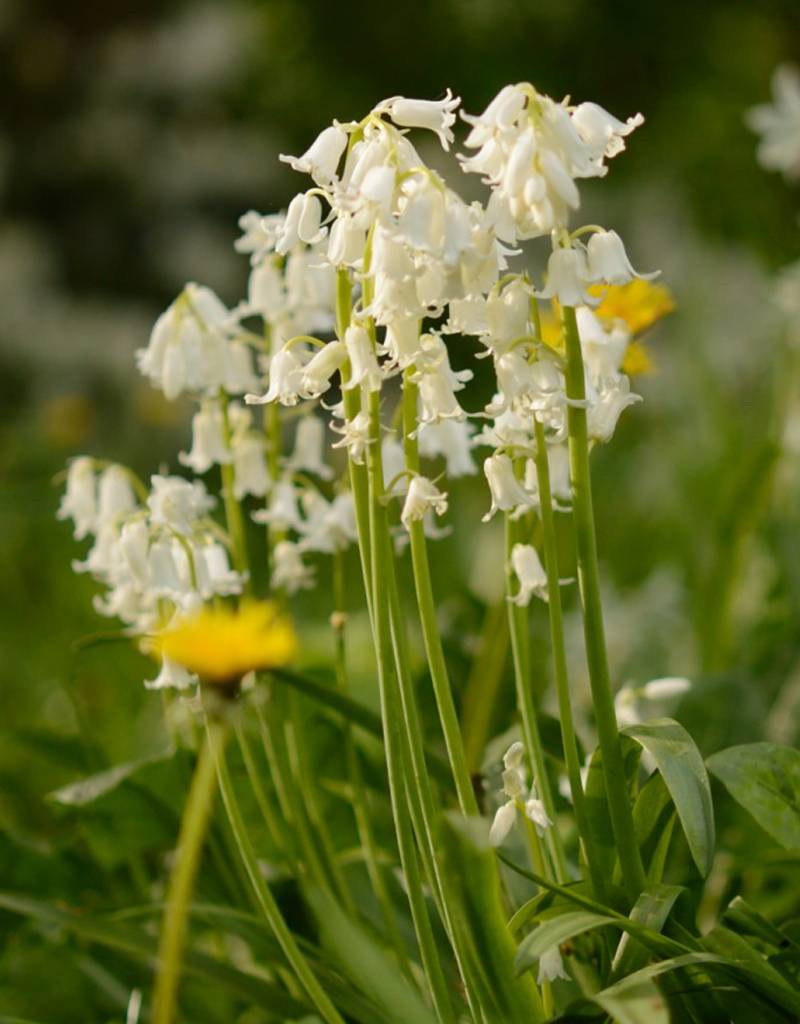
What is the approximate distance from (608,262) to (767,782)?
653mm

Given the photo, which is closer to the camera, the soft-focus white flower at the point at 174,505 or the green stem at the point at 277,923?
the green stem at the point at 277,923

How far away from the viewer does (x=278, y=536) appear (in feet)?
5.64

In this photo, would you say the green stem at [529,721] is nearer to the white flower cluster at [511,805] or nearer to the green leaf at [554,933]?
the white flower cluster at [511,805]

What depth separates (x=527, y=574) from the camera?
4.41ft

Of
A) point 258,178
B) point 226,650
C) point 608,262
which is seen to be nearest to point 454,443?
point 608,262

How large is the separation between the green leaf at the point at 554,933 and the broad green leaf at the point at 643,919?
43 millimetres

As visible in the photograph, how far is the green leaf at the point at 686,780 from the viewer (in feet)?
3.67

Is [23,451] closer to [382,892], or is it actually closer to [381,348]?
[382,892]

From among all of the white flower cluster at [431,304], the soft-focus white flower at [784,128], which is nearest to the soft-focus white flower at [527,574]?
the white flower cluster at [431,304]

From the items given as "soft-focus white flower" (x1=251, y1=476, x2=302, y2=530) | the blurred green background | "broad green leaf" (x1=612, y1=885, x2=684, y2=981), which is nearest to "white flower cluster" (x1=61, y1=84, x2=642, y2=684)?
"soft-focus white flower" (x1=251, y1=476, x2=302, y2=530)

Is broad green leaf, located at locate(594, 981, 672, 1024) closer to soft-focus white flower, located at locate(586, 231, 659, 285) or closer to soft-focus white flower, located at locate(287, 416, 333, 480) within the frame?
soft-focus white flower, located at locate(586, 231, 659, 285)

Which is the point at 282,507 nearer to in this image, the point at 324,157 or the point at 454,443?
the point at 454,443

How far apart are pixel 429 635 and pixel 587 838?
253 millimetres

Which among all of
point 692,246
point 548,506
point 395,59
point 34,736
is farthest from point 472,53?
point 548,506
